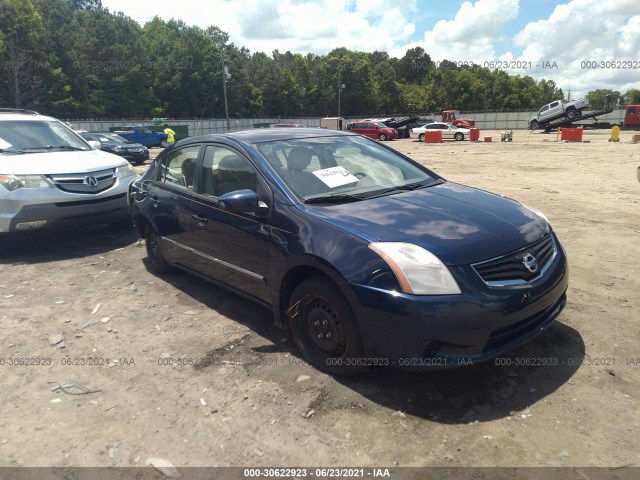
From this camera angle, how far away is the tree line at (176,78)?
5272 cm

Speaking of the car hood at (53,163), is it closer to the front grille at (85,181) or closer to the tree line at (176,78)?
the front grille at (85,181)

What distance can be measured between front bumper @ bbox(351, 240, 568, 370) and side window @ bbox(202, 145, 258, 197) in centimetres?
148

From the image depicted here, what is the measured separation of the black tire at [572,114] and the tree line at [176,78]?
1231 inches

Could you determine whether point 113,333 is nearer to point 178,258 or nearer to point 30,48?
point 178,258

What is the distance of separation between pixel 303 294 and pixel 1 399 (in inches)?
83.7

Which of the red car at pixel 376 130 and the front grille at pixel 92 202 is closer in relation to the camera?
the front grille at pixel 92 202

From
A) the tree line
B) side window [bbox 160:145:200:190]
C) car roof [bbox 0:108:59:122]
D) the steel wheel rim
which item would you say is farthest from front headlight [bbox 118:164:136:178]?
the tree line

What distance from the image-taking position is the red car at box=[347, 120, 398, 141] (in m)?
39.1

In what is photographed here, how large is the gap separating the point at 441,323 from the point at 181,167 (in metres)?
3.18

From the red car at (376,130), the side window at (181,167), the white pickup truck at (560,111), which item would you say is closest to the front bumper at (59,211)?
the side window at (181,167)

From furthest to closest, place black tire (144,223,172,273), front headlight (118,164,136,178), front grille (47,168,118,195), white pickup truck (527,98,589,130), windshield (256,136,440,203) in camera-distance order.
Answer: white pickup truck (527,98,589,130) → front headlight (118,164,136,178) → front grille (47,168,118,195) → black tire (144,223,172,273) → windshield (256,136,440,203)

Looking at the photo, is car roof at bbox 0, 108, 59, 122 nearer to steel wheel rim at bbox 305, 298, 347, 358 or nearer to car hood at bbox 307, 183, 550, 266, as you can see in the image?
car hood at bbox 307, 183, 550, 266

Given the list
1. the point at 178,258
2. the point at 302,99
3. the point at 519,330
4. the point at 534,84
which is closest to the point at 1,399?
the point at 178,258

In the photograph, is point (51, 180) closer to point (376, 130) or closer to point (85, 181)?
point (85, 181)
